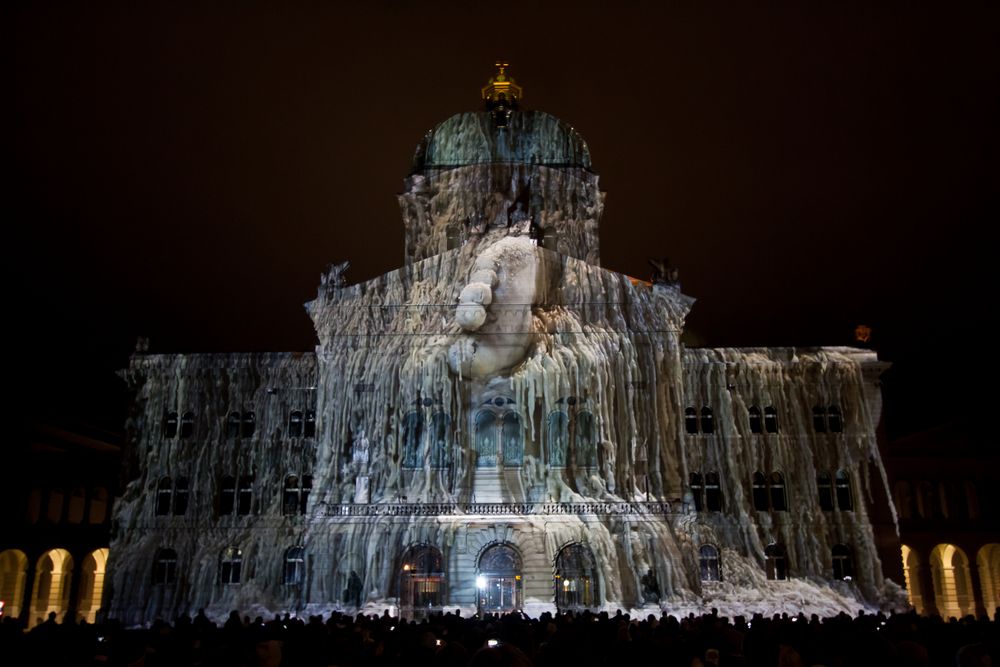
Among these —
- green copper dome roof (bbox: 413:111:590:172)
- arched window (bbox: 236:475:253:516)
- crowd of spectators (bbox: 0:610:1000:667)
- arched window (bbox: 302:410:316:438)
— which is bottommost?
crowd of spectators (bbox: 0:610:1000:667)

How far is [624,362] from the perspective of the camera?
37719 millimetres

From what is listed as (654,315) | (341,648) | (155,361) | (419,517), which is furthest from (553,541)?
(341,648)

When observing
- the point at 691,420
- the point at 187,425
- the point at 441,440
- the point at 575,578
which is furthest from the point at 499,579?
the point at 187,425

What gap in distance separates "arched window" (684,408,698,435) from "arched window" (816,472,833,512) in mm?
5804

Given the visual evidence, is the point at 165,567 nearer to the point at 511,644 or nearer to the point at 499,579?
the point at 499,579

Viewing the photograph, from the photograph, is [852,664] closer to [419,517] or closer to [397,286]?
[419,517]

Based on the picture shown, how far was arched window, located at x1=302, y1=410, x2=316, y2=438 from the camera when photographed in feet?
136

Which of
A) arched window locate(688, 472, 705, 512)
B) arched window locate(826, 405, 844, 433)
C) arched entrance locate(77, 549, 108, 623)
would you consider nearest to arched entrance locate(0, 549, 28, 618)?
arched entrance locate(77, 549, 108, 623)

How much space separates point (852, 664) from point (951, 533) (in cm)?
3874

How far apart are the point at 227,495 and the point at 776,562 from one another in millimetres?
24820

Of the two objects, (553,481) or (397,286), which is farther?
(397,286)

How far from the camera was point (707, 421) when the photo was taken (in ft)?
135

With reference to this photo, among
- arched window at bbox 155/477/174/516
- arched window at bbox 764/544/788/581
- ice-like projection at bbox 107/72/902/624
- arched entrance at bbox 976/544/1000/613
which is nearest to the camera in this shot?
ice-like projection at bbox 107/72/902/624

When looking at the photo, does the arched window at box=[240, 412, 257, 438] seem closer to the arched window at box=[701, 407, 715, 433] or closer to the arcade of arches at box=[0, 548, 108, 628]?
the arcade of arches at box=[0, 548, 108, 628]
